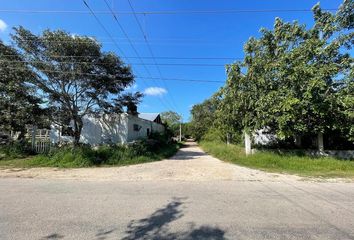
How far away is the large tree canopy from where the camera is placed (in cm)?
1520

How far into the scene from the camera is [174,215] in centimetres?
499

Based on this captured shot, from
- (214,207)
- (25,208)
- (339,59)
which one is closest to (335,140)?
(339,59)

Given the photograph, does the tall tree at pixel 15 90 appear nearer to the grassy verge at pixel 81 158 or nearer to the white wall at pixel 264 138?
the grassy verge at pixel 81 158

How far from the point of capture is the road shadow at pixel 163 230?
394 centimetres

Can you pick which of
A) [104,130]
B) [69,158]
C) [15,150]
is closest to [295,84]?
[69,158]

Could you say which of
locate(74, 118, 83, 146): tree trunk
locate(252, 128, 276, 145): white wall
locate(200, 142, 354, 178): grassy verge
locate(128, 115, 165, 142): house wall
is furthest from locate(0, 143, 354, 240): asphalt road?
locate(128, 115, 165, 142): house wall

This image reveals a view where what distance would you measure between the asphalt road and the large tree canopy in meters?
9.23

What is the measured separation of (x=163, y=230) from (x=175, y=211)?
3.48 feet

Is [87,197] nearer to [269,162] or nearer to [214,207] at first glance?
[214,207]

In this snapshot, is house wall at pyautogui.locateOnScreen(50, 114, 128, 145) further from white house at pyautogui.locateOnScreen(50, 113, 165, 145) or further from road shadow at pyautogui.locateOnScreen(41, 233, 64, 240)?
road shadow at pyautogui.locateOnScreen(41, 233, 64, 240)

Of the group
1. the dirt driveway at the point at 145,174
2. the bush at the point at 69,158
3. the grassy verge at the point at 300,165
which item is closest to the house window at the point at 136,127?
the bush at the point at 69,158

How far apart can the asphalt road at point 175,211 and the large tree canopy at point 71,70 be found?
9.23 meters

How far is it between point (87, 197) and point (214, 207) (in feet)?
10.8

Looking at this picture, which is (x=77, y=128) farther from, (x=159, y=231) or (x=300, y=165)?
(x=159, y=231)
